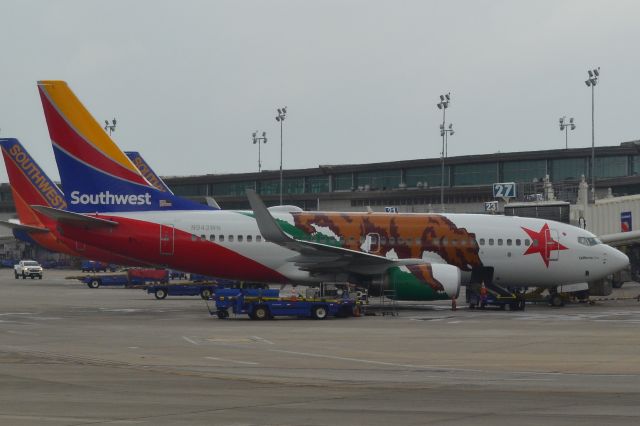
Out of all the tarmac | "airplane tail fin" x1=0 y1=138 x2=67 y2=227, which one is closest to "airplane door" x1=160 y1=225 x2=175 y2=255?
the tarmac

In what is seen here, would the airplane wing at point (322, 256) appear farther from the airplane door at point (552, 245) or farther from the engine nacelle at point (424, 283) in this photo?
the airplane door at point (552, 245)

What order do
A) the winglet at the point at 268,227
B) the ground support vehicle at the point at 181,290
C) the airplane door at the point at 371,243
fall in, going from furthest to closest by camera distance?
the ground support vehicle at the point at 181,290 → the airplane door at the point at 371,243 → the winglet at the point at 268,227

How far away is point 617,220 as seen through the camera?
69.0m

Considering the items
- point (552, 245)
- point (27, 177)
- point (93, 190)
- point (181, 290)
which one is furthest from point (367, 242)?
point (27, 177)

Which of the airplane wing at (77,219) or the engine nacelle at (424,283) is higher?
the airplane wing at (77,219)

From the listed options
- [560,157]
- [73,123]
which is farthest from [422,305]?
[560,157]

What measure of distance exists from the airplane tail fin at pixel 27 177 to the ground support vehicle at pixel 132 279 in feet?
21.6

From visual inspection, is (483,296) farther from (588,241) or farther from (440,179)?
(440,179)

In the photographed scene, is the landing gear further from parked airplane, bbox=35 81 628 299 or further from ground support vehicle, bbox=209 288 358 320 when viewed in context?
ground support vehicle, bbox=209 288 358 320

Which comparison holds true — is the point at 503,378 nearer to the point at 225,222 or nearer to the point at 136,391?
the point at 136,391

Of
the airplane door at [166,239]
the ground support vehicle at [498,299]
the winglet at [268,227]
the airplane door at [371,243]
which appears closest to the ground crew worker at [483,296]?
the ground support vehicle at [498,299]

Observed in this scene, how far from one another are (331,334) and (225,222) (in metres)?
14.0

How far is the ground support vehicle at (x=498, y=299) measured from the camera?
44719mm

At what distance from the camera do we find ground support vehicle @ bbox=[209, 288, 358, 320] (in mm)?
38688
